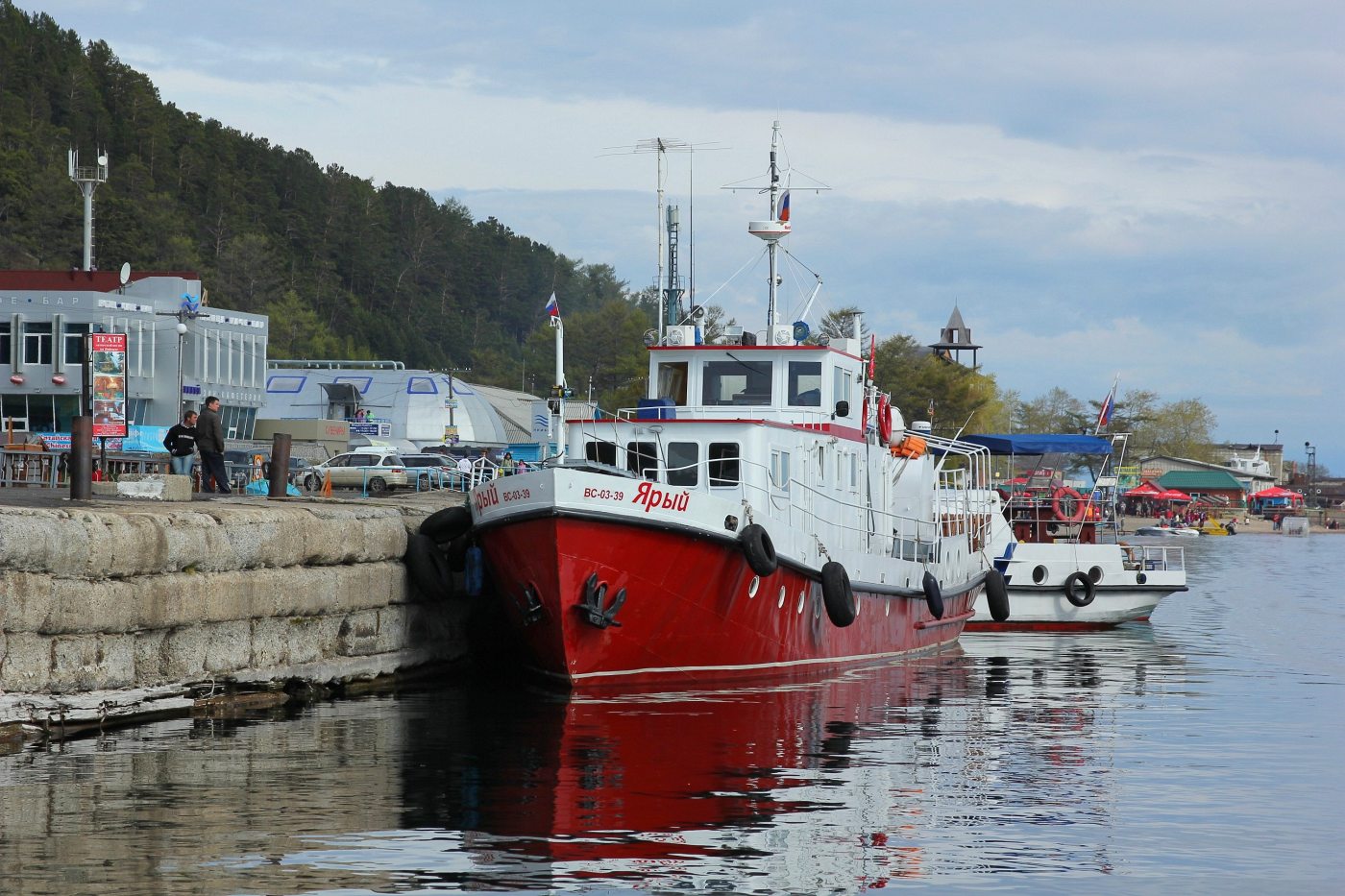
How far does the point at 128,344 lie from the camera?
153 ft

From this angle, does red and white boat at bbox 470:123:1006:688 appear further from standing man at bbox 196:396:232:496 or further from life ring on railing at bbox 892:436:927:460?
standing man at bbox 196:396:232:496

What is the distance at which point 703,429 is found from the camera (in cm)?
1922

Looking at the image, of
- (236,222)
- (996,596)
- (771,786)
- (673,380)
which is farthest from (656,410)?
(236,222)

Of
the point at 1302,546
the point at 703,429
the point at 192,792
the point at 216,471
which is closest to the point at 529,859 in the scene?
the point at 192,792

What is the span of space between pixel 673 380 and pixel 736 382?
0.85m

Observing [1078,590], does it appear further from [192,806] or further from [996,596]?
[192,806]

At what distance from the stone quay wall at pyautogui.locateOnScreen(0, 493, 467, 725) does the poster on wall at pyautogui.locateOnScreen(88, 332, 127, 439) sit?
6.34 meters

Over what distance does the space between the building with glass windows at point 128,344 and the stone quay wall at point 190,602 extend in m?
31.1

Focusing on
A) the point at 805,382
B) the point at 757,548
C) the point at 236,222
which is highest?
the point at 236,222

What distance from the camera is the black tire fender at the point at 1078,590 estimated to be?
3036cm

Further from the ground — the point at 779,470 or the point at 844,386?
the point at 844,386

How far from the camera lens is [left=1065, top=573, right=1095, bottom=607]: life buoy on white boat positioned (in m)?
30.4

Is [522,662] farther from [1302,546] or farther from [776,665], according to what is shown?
[1302,546]

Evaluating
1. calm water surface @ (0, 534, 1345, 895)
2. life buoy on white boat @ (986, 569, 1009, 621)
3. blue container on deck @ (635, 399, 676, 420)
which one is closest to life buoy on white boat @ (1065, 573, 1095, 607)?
life buoy on white boat @ (986, 569, 1009, 621)
